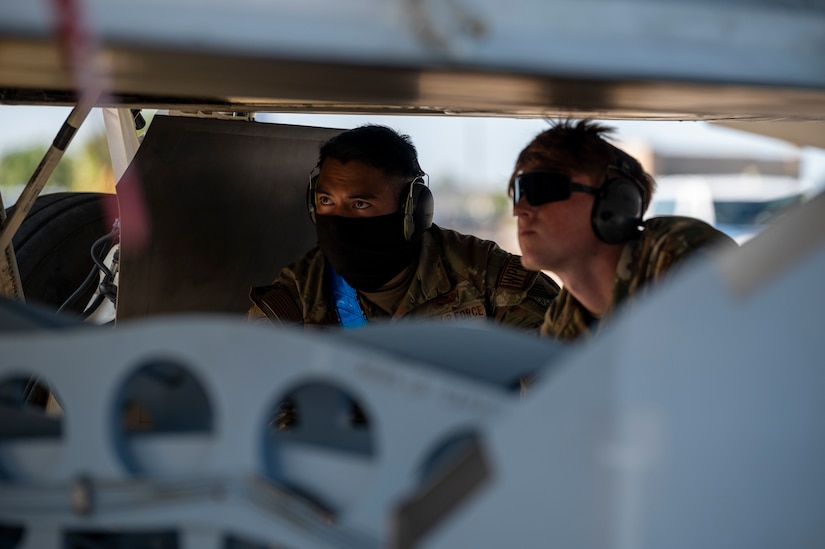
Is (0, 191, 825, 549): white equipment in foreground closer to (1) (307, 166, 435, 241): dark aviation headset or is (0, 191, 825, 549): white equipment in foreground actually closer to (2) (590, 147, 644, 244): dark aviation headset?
(2) (590, 147, 644, 244): dark aviation headset

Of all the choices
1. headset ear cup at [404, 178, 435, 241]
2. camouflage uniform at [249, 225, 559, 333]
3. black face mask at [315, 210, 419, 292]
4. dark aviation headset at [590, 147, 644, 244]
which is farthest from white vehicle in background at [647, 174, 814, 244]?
dark aviation headset at [590, 147, 644, 244]

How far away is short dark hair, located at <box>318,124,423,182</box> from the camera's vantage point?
312 cm

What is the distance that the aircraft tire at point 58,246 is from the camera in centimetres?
359

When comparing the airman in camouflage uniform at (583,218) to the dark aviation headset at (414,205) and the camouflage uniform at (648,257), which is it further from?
the dark aviation headset at (414,205)

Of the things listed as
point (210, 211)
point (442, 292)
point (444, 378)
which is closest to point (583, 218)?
point (442, 292)

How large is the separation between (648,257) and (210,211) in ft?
5.40

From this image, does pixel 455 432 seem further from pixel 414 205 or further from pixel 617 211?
pixel 414 205

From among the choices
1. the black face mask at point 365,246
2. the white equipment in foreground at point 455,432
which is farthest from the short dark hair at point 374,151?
the white equipment in foreground at point 455,432

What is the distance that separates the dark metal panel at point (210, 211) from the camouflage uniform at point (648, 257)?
4.38 feet

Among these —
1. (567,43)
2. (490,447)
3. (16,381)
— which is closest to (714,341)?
(490,447)

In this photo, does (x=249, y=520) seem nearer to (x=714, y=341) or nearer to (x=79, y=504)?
(x=79, y=504)

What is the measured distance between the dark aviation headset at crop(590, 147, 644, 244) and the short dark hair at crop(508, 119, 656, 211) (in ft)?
0.14

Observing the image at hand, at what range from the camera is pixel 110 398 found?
3.86 ft

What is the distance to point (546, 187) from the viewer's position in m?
2.26
